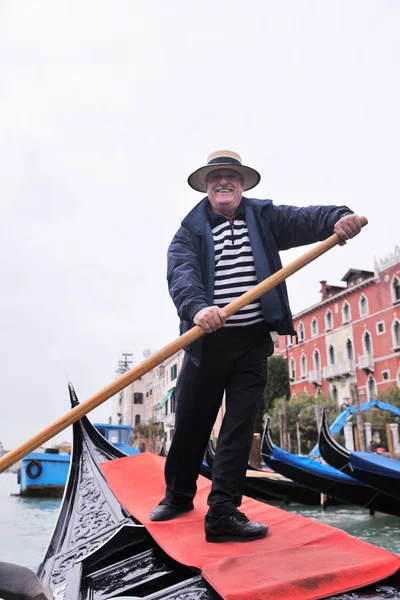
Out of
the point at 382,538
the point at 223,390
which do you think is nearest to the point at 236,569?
the point at 223,390

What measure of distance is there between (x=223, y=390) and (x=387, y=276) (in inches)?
614

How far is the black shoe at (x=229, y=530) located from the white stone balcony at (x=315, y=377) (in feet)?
59.9

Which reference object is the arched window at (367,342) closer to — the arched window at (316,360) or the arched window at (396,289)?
the arched window at (396,289)

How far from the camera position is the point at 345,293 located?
17844mm

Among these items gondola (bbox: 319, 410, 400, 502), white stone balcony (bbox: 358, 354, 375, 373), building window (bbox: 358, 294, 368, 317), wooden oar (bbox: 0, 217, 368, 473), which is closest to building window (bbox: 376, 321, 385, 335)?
building window (bbox: 358, 294, 368, 317)

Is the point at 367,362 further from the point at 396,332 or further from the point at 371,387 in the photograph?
the point at 396,332

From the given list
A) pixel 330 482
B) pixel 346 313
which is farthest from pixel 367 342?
pixel 330 482

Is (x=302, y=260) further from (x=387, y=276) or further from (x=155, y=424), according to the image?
(x=155, y=424)

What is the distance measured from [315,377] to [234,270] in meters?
18.3

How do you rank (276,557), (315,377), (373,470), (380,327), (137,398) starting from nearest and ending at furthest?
1. (276,557)
2. (373,470)
3. (380,327)
4. (315,377)
5. (137,398)

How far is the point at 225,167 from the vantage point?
158cm

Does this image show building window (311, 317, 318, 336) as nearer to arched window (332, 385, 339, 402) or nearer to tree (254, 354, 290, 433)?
tree (254, 354, 290, 433)

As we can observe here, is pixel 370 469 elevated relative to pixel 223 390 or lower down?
lower down

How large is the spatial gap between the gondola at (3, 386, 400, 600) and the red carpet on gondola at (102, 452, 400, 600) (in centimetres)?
1
